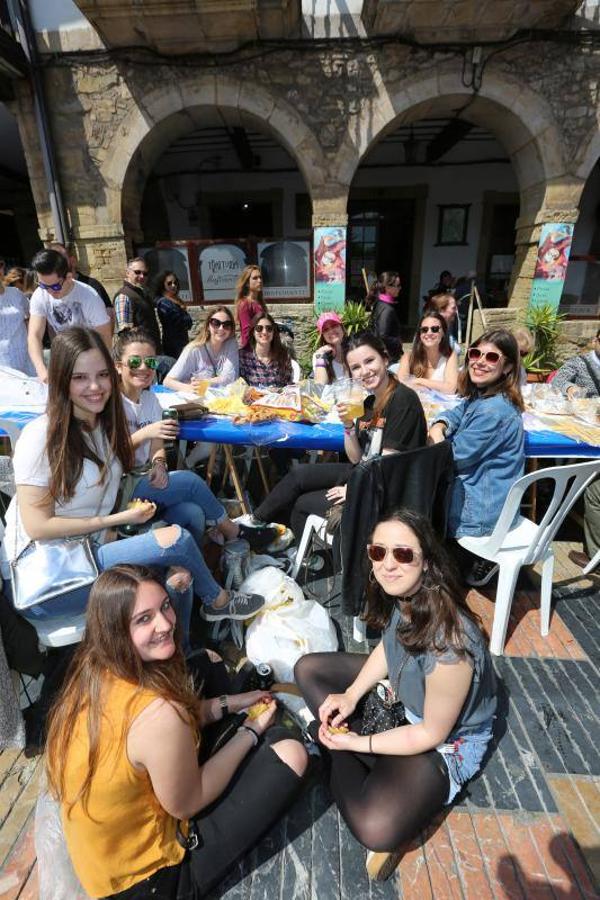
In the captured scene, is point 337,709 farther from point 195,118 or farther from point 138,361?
point 195,118

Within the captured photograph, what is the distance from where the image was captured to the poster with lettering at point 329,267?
691cm

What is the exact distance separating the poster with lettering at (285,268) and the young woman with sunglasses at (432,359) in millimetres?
4221

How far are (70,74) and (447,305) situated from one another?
6.67 metres

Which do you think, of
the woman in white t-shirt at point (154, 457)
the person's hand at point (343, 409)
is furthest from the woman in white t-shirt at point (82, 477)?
the person's hand at point (343, 409)

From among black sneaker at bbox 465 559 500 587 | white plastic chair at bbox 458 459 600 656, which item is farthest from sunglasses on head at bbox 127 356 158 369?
black sneaker at bbox 465 559 500 587

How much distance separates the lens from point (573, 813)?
1.56 meters

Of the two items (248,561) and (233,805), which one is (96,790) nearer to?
(233,805)

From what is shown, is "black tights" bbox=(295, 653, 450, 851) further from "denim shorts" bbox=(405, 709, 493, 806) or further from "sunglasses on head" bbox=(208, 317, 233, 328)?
"sunglasses on head" bbox=(208, 317, 233, 328)

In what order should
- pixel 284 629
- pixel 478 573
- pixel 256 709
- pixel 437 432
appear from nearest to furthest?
pixel 256 709
pixel 284 629
pixel 437 432
pixel 478 573

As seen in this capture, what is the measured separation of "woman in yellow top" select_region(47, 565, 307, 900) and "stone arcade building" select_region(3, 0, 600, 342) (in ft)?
23.4

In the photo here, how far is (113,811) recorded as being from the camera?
1.10 m

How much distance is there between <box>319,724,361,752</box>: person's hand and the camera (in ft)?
4.91

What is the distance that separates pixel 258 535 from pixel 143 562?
111 centimetres

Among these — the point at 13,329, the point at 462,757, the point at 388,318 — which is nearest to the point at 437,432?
the point at 462,757
